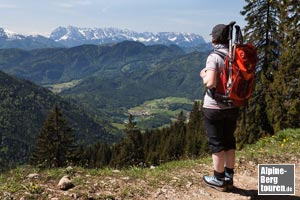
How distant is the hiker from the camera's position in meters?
6.56

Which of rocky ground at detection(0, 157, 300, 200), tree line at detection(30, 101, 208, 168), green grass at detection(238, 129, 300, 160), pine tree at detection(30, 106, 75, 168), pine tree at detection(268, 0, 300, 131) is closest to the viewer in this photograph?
rocky ground at detection(0, 157, 300, 200)

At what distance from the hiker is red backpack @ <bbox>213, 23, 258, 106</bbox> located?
11 cm

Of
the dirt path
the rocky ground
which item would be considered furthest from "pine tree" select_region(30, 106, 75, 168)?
the dirt path

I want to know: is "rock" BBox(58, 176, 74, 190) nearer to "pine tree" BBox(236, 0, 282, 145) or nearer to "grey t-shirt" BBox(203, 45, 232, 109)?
"grey t-shirt" BBox(203, 45, 232, 109)

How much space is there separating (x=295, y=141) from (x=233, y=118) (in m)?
7.72

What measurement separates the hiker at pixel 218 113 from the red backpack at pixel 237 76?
4.4 inches

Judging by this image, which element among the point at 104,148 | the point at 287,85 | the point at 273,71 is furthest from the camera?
the point at 104,148

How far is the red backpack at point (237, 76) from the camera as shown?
20.9 ft

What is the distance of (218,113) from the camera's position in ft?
22.0


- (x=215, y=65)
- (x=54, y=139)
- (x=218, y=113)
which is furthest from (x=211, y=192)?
(x=54, y=139)

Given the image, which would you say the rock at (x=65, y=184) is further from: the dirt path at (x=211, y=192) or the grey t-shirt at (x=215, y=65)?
the grey t-shirt at (x=215, y=65)

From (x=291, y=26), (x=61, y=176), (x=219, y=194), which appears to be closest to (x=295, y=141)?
(x=219, y=194)

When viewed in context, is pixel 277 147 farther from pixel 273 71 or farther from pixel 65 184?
pixel 273 71

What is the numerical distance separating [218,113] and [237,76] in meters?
0.79
